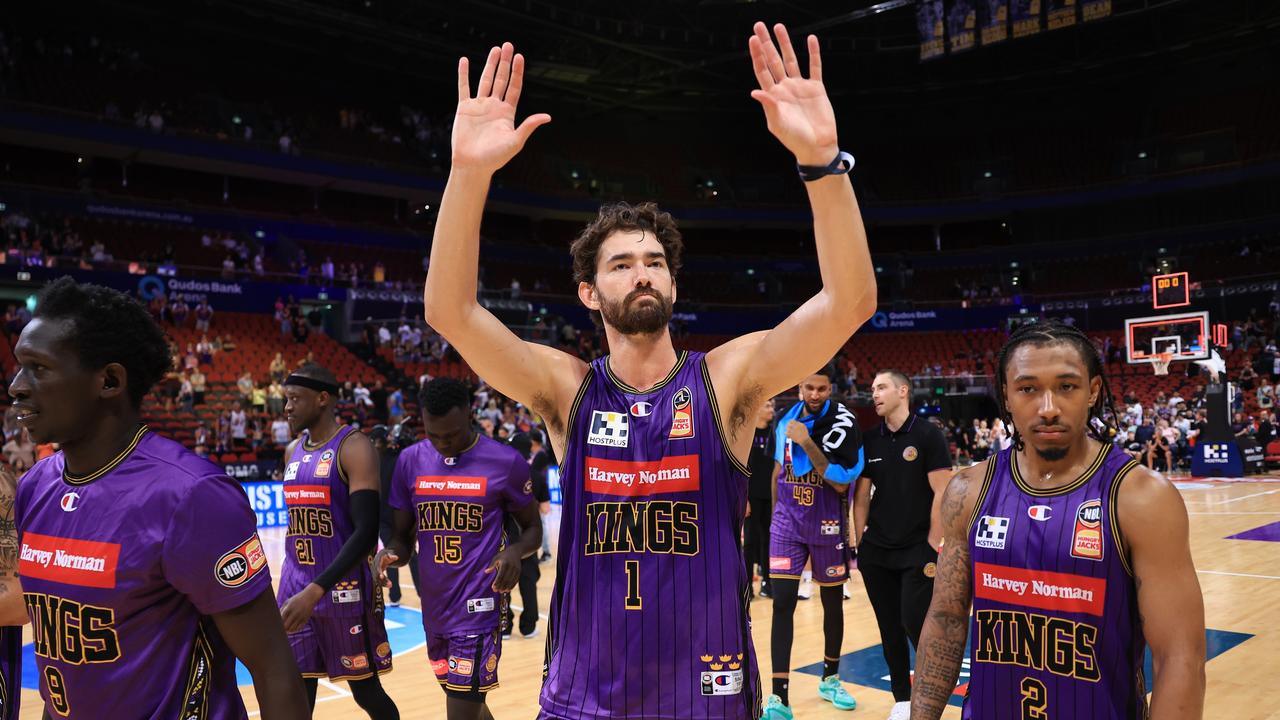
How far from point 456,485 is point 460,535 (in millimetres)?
284

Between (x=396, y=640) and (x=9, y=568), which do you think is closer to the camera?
(x=9, y=568)

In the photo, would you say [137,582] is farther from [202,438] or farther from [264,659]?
[202,438]

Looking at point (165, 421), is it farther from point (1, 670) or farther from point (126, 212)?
point (1, 670)

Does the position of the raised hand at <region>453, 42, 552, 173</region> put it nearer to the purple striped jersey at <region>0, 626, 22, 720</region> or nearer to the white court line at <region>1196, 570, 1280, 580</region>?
the purple striped jersey at <region>0, 626, 22, 720</region>

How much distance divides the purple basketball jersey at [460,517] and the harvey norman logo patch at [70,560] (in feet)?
9.27

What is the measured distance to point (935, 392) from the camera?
30.1m

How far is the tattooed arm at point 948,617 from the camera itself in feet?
9.37

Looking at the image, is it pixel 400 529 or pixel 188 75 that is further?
pixel 188 75

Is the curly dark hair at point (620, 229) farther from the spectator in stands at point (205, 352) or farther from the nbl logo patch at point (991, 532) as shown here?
the spectator in stands at point (205, 352)

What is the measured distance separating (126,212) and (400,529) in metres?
23.9

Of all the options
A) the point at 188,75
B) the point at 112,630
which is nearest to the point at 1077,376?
the point at 112,630

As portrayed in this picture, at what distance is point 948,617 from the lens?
115 inches

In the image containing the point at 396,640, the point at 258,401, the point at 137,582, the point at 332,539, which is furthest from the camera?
the point at 258,401

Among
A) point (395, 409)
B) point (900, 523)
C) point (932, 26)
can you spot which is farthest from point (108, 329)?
point (932, 26)
